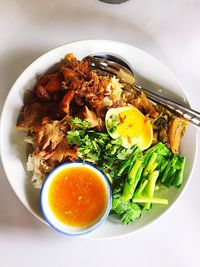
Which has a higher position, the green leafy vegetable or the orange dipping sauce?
the green leafy vegetable

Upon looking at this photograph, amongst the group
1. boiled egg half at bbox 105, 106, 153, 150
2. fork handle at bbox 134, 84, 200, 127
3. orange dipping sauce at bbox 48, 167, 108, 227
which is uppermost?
fork handle at bbox 134, 84, 200, 127

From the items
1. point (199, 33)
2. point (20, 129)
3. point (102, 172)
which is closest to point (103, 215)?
point (102, 172)

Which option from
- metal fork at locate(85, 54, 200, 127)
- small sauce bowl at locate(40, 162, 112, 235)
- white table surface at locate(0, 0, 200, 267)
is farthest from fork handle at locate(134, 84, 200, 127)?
small sauce bowl at locate(40, 162, 112, 235)

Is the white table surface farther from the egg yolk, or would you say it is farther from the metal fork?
the egg yolk

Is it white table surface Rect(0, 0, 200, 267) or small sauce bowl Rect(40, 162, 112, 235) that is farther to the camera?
white table surface Rect(0, 0, 200, 267)

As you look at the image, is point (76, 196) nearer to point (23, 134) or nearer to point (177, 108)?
point (23, 134)

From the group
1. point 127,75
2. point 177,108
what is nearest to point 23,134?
point 127,75
